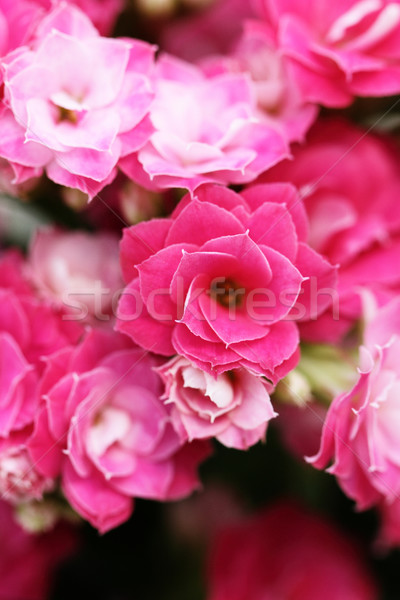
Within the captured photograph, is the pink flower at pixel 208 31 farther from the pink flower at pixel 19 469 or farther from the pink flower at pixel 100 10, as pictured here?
the pink flower at pixel 19 469

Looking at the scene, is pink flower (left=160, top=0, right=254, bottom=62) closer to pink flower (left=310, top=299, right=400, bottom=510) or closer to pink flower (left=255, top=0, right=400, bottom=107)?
pink flower (left=255, top=0, right=400, bottom=107)

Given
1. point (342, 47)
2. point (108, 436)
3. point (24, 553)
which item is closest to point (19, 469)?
point (108, 436)

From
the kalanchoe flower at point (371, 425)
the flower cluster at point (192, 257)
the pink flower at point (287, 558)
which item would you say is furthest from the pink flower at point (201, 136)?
the pink flower at point (287, 558)

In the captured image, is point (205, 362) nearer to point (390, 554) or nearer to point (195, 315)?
point (195, 315)

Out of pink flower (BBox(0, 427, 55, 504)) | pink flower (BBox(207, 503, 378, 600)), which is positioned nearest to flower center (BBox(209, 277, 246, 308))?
pink flower (BBox(0, 427, 55, 504))

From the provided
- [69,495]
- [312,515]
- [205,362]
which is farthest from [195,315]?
[312,515]

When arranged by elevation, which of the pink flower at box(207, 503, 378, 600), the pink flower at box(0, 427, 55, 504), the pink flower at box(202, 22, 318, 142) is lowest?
the pink flower at box(207, 503, 378, 600)
